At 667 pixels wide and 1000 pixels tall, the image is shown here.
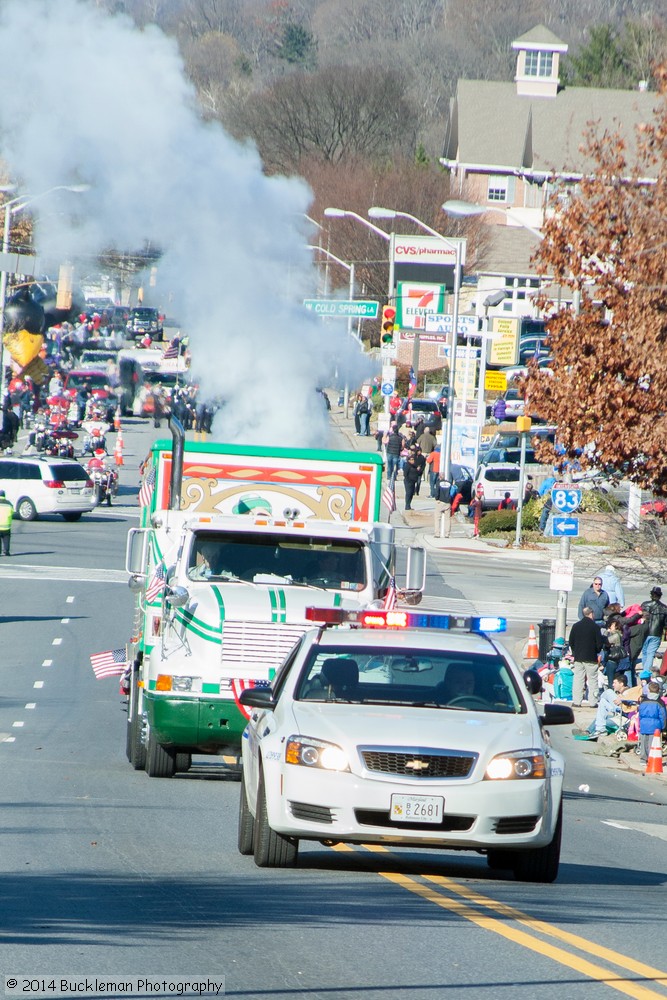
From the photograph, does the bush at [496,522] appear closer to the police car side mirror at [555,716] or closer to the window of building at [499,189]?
the police car side mirror at [555,716]

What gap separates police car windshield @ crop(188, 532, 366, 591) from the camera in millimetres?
15312

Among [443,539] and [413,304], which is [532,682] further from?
[413,304]

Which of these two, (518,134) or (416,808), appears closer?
(416,808)

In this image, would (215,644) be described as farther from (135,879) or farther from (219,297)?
(219,297)

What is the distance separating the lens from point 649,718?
1956cm

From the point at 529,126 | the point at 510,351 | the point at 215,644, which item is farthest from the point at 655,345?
the point at 529,126

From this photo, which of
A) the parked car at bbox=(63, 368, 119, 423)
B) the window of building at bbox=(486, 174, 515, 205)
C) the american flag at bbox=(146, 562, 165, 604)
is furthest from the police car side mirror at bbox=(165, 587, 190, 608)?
the window of building at bbox=(486, 174, 515, 205)

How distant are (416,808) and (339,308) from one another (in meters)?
20.3

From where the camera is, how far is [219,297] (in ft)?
81.7

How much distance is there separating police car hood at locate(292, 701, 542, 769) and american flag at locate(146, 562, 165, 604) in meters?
5.38

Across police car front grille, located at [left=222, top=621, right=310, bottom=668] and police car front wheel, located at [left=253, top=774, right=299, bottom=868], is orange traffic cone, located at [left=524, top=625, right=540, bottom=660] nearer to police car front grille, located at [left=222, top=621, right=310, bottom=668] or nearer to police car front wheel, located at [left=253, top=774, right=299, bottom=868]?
police car front grille, located at [left=222, top=621, right=310, bottom=668]

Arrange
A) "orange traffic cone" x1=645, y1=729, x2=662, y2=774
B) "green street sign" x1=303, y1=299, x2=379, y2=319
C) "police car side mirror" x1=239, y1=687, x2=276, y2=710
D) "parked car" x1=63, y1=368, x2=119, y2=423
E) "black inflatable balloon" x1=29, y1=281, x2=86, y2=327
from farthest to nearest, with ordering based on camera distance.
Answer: "parked car" x1=63, y1=368, x2=119, y2=423 → "black inflatable balloon" x1=29, y1=281, x2=86, y2=327 → "green street sign" x1=303, y1=299, x2=379, y2=319 → "orange traffic cone" x1=645, y1=729, x2=662, y2=774 → "police car side mirror" x1=239, y1=687, x2=276, y2=710

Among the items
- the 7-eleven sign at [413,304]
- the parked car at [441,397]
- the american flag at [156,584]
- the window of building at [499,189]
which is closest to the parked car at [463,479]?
the 7-eleven sign at [413,304]

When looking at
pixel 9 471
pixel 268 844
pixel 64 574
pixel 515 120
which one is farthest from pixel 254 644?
pixel 515 120
